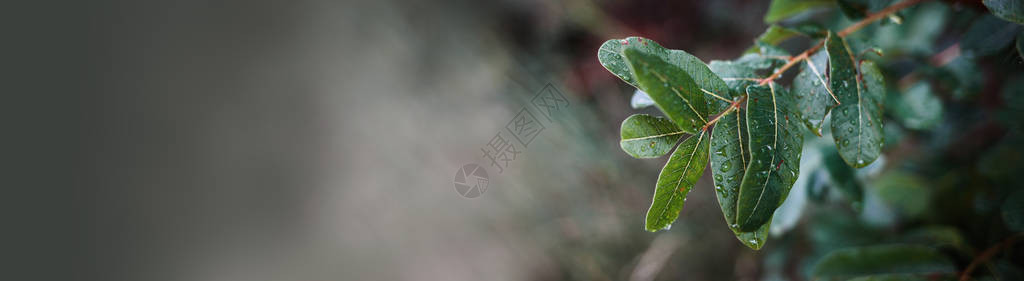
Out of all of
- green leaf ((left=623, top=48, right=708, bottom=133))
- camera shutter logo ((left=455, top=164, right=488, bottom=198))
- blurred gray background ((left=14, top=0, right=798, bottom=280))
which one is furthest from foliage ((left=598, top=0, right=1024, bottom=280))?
blurred gray background ((left=14, top=0, right=798, bottom=280))

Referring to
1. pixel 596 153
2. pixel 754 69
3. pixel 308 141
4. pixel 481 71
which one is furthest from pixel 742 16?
pixel 308 141

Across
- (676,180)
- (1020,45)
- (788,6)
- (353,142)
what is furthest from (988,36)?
(353,142)

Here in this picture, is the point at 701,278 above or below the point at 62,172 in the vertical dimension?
below

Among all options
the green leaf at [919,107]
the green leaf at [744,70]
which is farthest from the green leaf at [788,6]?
the green leaf at [919,107]

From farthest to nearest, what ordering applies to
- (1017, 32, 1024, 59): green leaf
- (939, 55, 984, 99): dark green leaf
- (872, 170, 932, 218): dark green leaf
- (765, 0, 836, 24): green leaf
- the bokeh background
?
1. the bokeh background
2. (872, 170, 932, 218): dark green leaf
3. (939, 55, 984, 99): dark green leaf
4. (765, 0, 836, 24): green leaf
5. (1017, 32, 1024, 59): green leaf

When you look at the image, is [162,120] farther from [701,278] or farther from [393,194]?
[701,278]

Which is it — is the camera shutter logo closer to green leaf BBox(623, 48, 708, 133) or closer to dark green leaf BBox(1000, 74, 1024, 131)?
green leaf BBox(623, 48, 708, 133)

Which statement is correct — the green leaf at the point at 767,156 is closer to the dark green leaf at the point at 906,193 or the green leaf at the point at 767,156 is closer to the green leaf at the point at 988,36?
the green leaf at the point at 988,36

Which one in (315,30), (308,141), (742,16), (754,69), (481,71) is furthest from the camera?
(308,141)
